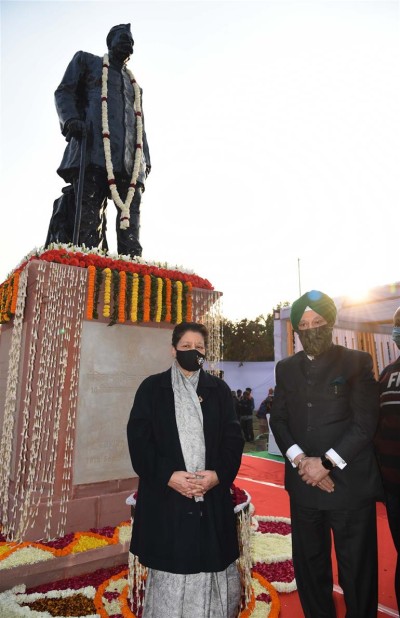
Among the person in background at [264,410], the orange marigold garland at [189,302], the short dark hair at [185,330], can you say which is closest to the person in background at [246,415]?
the person in background at [264,410]

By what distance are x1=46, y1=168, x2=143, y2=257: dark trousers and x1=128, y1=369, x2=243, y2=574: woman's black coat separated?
130 inches

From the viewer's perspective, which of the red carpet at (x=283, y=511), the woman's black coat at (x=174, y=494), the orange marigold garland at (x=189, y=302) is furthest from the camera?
the orange marigold garland at (x=189, y=302)

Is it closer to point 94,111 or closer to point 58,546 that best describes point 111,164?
point 94,111

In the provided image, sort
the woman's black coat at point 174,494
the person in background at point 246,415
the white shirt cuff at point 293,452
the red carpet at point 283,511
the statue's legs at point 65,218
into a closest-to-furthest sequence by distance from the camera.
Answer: the woman's black coat at point 174,494, the white shirt cuff at point 293,452, the red carpet at point 283,511, the statue's legs at point 65,218, the person in background at point 246,415

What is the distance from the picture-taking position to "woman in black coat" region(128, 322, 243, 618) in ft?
7.04

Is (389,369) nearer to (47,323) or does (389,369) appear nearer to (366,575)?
(366,575)

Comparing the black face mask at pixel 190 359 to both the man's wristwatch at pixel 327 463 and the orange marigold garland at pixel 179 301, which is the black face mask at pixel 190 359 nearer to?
the man's wristwatch at pixel 327 463

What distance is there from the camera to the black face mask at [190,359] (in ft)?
8.07

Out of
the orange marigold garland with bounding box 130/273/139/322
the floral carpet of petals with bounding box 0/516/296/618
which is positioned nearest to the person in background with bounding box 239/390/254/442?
the floral carpet of petals with bounding box 0/516/296/618

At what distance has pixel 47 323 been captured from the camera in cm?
421

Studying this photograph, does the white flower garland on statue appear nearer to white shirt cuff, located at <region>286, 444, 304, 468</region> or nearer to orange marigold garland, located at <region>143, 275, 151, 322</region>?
orange marigold garland, located at <region>143, 275, 151, 322</region>

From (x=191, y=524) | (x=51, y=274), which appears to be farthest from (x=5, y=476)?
(x=191, y=524)

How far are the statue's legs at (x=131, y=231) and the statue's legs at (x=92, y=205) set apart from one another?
0.26 meters

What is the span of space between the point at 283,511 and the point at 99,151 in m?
5.54
